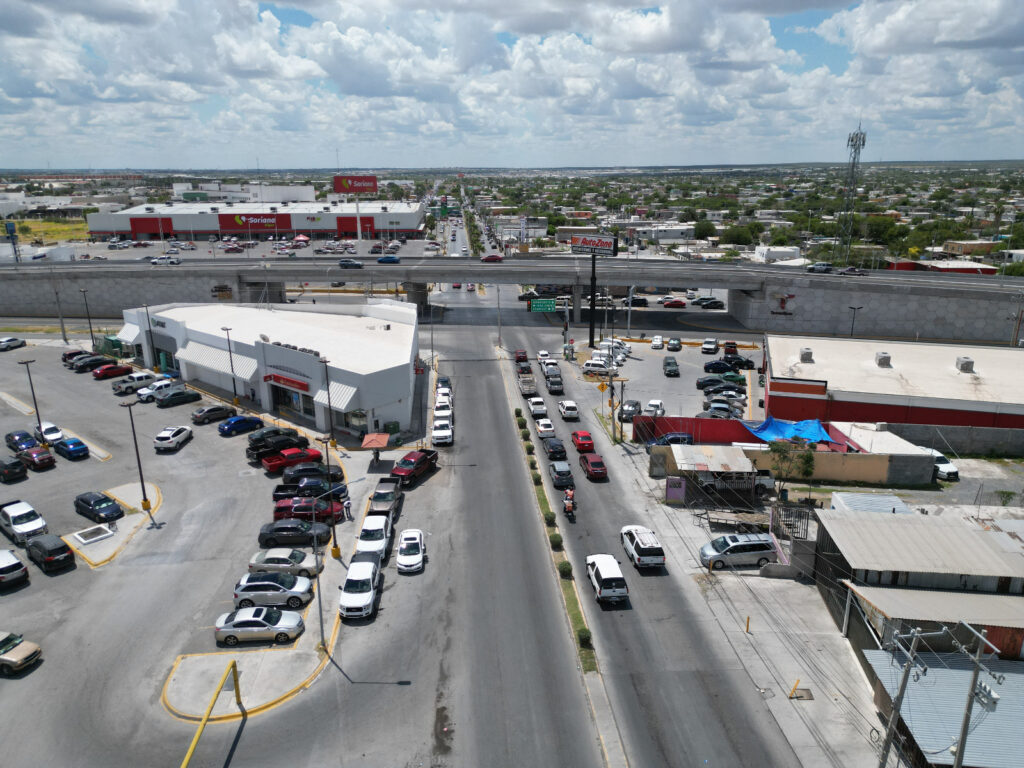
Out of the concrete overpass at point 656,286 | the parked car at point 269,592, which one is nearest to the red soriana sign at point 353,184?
the concrete overpass at point 656,286

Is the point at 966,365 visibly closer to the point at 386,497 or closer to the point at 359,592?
the point at 386,497

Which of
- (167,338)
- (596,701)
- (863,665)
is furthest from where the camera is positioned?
(167,338)

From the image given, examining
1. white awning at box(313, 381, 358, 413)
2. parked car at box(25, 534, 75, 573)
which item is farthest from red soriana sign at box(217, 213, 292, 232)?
parked car at box(25, 534, 75, 573)

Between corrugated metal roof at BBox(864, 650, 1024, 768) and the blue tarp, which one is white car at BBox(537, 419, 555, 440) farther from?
corrugated metal roof at BBox(864, 650, 1024, 768)

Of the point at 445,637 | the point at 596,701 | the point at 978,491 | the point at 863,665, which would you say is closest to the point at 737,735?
the point at 596,701

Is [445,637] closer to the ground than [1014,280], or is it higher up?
closer to the ground

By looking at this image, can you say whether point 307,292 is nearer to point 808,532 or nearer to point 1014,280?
point 808,532

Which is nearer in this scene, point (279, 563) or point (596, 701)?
point (596, 701)
